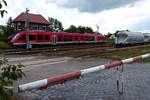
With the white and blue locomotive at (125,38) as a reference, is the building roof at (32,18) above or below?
above

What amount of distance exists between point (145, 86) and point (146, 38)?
3798 centimetres

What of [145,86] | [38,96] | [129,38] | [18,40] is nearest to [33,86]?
[38,96]

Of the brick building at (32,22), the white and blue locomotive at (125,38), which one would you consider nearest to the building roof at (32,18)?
the brick building at (32,22)

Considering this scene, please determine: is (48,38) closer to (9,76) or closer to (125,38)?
(125,38)

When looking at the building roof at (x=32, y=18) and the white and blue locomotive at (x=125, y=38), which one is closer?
the white and blue locomotive at (x=125, y=38)

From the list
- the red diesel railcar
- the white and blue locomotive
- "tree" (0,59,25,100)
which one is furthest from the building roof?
"tree" (0,59,25,100)

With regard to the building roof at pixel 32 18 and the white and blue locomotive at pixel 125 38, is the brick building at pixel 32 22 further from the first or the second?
the white and blue locomotive at pixel 125 38

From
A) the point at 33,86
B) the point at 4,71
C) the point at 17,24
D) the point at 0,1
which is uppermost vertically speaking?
the point at 17,24

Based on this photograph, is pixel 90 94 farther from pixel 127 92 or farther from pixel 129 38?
pixel 129 38

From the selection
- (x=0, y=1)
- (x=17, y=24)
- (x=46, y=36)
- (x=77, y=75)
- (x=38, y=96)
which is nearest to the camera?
(x=0, y=1)

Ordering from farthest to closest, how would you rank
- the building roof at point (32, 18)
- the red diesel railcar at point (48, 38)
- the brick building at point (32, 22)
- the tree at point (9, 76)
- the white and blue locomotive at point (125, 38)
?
the building roof at point (32, 18) → the brick building at point (32, 22) → the white and blue locomotive at point (125, 38) → the red diesel railcar at point (48, 38) → the tree at point (9, 76)

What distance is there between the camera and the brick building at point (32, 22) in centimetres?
5178

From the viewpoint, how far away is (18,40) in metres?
24.6

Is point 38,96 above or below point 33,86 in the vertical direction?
below
